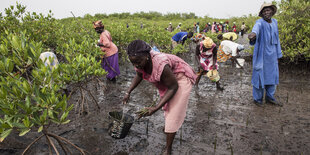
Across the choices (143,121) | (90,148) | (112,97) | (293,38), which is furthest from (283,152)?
(293,38)

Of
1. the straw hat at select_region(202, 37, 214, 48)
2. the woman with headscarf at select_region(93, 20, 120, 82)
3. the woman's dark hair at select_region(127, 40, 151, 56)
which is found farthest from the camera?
the woman with headscarf at select_region(93, 20, 120, 82)

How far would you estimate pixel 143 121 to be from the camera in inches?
133

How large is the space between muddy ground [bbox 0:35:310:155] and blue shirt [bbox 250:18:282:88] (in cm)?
61

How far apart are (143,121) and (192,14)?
50.2m

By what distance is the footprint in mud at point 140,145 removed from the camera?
2574 millimetres

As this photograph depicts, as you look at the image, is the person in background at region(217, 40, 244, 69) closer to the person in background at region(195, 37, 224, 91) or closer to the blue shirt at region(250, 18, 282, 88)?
the person in background at region(195, 37, 224, 91)

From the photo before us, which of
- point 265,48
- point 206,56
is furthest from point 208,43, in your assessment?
point 265,48

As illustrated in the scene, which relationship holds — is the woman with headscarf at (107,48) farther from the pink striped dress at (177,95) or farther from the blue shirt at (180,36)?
the blue shirt at (180,36)

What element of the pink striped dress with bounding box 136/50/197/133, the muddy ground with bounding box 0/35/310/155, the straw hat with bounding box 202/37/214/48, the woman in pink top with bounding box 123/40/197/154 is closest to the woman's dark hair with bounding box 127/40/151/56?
the woman in pink top with bounding box 123/40/197/154

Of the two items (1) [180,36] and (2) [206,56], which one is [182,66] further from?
(1) [180,36]

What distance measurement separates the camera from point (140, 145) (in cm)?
267

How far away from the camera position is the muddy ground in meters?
2.58

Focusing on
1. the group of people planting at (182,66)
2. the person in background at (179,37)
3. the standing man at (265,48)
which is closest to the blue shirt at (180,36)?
the person in background at (179,37)

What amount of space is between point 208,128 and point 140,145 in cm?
119
